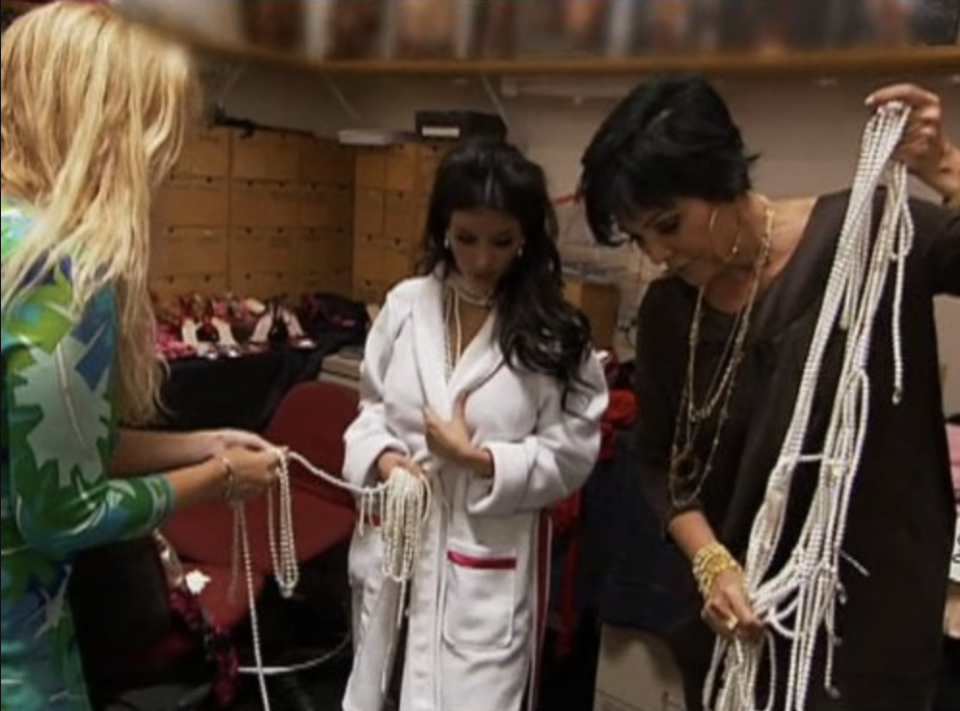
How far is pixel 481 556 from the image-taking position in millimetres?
1449

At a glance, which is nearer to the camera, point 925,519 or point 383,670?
point 925,519

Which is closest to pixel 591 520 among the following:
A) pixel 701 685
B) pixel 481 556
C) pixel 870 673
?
pixel 481 556

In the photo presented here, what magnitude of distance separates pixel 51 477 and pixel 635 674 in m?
1.39

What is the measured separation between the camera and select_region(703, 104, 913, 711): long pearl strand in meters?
0.80

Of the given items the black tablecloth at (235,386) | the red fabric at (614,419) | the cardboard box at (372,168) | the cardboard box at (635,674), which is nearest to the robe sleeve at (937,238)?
the red fabric at (614,419)

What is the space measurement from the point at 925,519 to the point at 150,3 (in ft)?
2.51

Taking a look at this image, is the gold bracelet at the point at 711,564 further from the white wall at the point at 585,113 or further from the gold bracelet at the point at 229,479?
the white wall at the point at 585,113

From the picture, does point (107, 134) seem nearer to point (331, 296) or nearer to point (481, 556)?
point (481, 556)

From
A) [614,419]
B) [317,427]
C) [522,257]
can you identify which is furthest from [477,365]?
[317,427]

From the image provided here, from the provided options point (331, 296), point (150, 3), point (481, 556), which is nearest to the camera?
point (150, 3)

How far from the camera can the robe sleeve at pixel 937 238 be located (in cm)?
84

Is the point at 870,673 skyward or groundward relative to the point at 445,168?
groundward

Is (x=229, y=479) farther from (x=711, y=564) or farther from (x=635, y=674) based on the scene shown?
(x=635, y=674)

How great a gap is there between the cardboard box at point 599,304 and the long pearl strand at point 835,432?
1.39 metres
